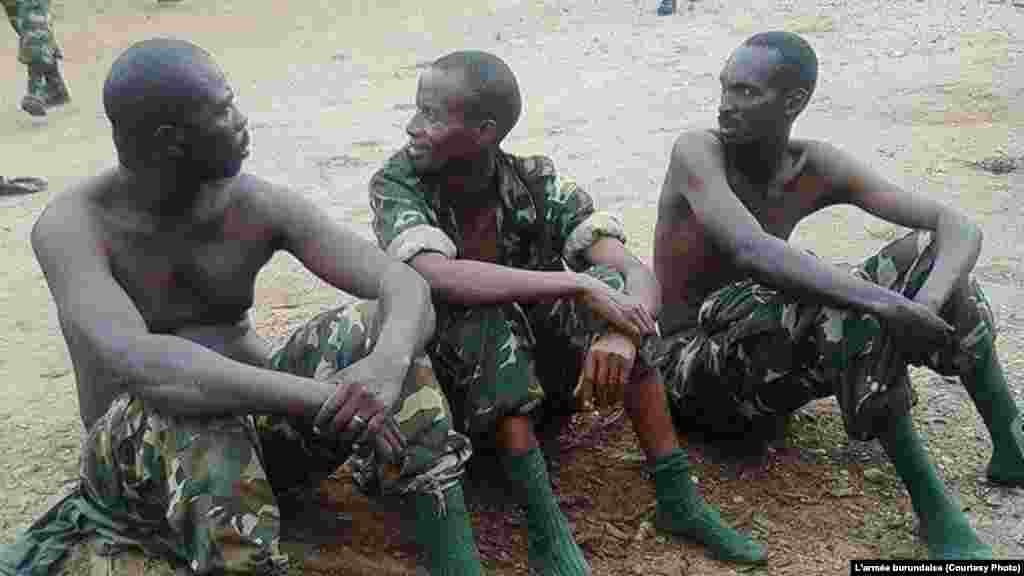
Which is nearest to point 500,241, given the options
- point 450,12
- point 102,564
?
point 102,564

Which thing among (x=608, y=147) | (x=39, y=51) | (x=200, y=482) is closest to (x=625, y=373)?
(x=200, y=482)

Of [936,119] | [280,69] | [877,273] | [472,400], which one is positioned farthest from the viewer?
[280,69]

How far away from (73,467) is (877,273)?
2.32 metres

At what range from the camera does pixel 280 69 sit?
32.2ft

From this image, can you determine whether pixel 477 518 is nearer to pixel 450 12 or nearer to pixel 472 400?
pixel 472 400

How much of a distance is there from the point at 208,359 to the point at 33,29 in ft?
23.6

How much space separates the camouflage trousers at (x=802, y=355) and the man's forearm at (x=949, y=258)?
37 mm

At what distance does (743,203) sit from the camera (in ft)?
11.2

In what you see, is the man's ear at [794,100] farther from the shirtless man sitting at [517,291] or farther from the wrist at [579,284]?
the wrist at [579,284]

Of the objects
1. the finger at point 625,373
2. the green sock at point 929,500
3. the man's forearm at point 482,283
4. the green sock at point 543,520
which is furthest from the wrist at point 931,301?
the green sock at point 543,520

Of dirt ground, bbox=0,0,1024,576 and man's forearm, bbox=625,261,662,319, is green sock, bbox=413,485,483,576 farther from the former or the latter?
man's forearm, bbox=625,261,662,319

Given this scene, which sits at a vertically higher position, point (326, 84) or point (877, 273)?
point (877, 273)

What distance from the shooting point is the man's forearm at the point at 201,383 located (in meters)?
2.41

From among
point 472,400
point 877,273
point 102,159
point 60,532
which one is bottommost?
point 102,159
